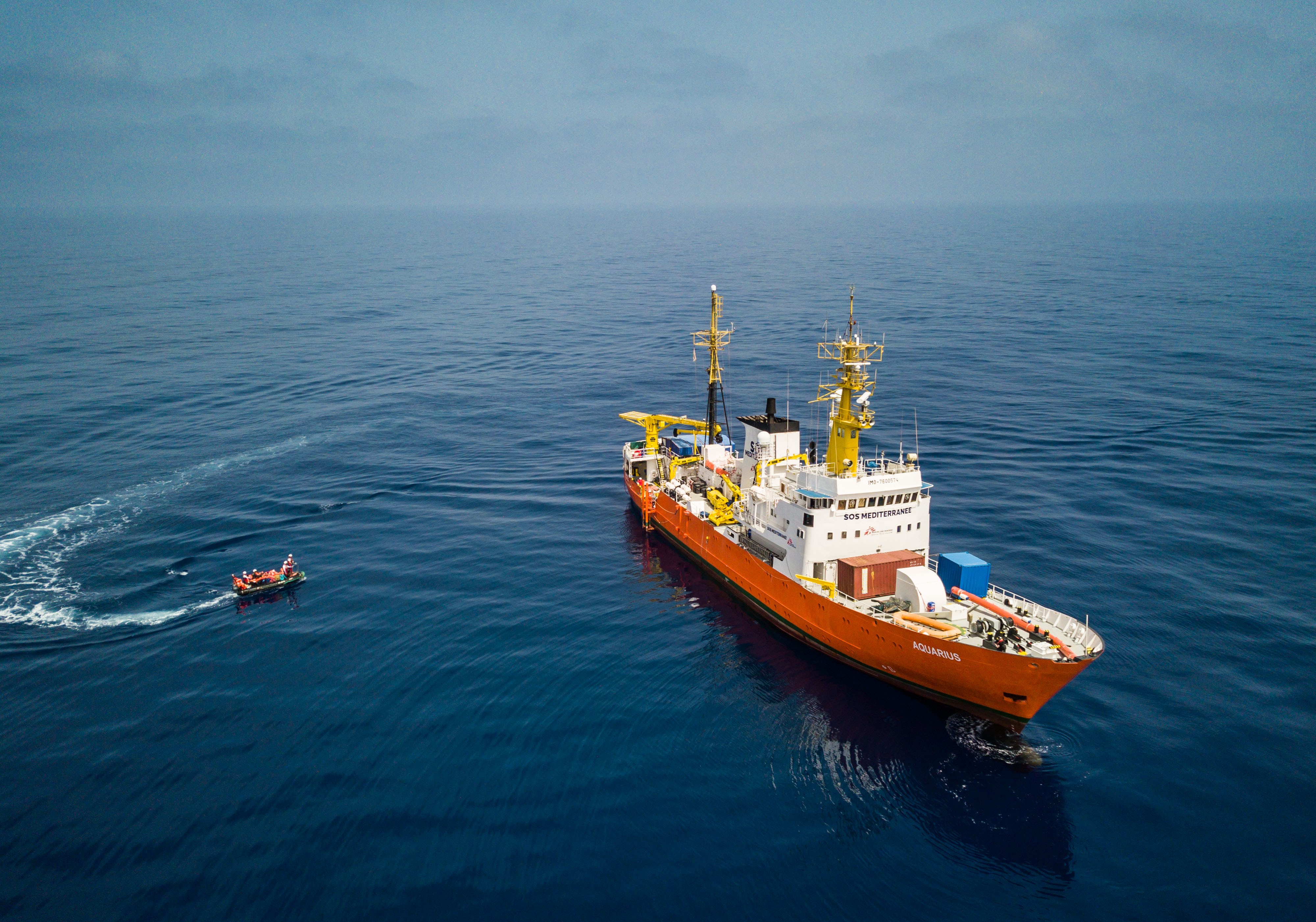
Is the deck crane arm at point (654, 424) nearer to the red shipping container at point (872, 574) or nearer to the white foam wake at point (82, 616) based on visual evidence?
the red shipping container at point (872, 574)

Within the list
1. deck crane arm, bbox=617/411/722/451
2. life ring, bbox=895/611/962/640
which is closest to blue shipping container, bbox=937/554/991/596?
life ring, bbox=895/611/962/640

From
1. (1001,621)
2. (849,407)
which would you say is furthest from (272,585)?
(1001,621)

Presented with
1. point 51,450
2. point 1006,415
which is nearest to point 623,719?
point 1006,415

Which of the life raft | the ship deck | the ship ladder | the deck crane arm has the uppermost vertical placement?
the deck crane arm

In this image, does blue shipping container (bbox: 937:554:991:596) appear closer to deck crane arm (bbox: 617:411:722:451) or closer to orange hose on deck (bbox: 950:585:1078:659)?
orange hose on deck (bbox: 950:585:1078:659)

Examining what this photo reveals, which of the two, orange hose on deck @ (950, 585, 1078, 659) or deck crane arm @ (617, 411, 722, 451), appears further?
deck crane arm @ (617, 411, 722, 451)
